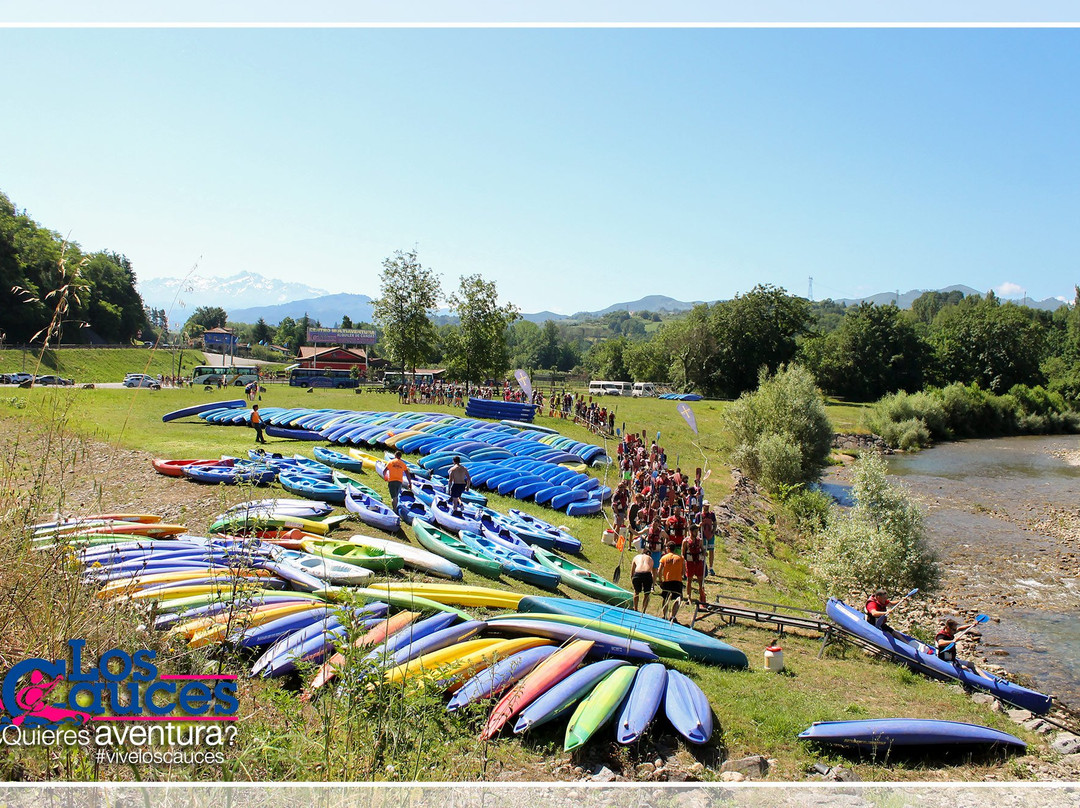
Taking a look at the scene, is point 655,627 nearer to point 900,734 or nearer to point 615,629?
point 615,629

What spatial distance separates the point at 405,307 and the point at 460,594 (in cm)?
2774

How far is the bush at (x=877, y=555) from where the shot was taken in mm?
15492

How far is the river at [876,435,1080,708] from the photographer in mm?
13523

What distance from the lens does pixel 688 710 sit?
684 cm

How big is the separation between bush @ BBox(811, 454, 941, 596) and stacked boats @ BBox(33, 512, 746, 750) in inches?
311

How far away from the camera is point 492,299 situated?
3500 centimetres

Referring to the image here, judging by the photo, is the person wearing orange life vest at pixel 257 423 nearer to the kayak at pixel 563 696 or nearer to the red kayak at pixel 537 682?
the red kayak at pixel 537 682

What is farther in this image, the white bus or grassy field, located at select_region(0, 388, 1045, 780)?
the white bus

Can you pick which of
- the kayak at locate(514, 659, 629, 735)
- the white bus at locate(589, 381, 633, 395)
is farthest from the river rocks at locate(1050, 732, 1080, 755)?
the white bus at locate(589, 381, 633, 395)

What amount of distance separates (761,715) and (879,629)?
469 centimetres

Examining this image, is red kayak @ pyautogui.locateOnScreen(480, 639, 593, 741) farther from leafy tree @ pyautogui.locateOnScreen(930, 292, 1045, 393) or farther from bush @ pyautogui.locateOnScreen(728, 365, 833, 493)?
leafy tree @ pyautogui.locateOnScreen(930, 292, 1045, 393)

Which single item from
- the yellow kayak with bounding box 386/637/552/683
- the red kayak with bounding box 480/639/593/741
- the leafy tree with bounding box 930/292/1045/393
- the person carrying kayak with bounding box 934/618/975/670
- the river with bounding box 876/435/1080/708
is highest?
the leafy tree with bounding box 930/292/1045/393

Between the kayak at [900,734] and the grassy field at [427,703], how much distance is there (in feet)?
0.60

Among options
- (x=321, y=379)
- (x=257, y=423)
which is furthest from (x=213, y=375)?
(x=257, y=423)
